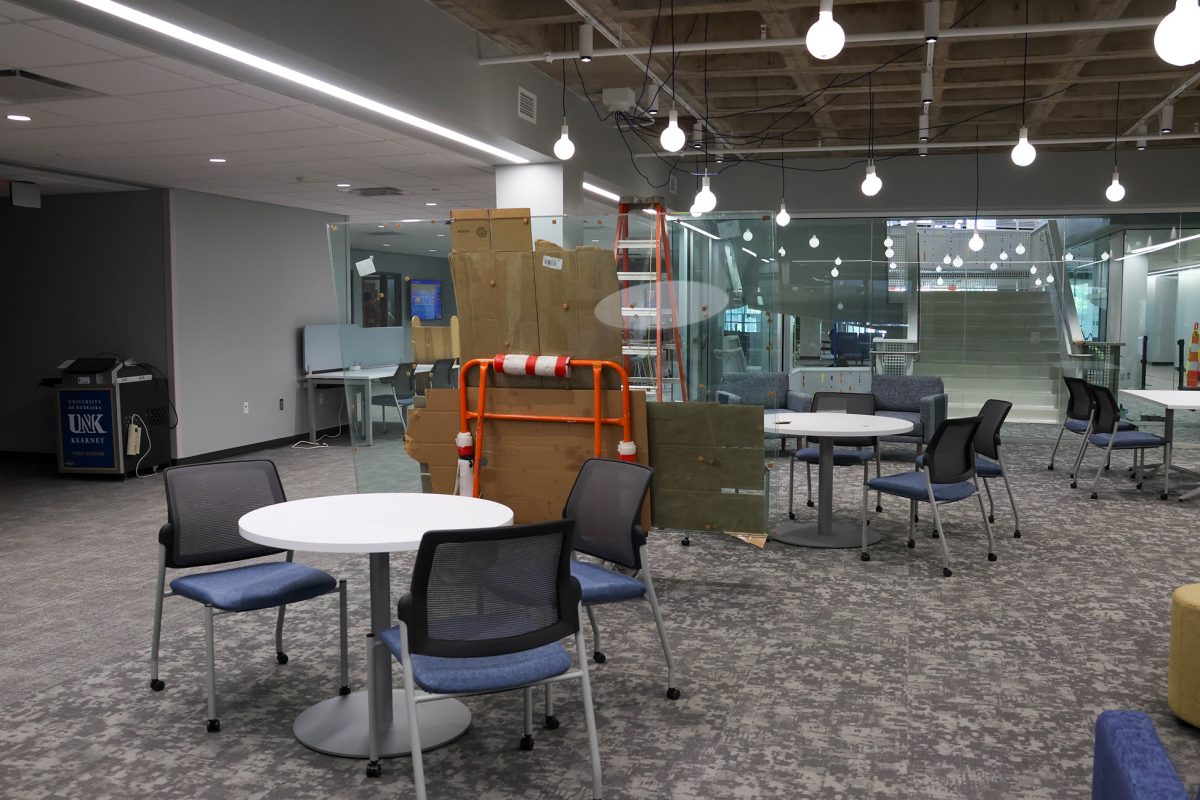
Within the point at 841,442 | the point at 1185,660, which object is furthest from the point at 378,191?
the point at 1185,660

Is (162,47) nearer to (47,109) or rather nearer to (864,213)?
(47,109)

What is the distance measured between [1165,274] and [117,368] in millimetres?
11120

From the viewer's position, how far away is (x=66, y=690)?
13.1 ft

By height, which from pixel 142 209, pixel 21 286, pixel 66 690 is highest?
pixel 142 209

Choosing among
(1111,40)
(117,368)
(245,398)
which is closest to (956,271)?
(1111,40)

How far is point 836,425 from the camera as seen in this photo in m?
6.35

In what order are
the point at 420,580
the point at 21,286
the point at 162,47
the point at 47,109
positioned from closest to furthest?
the point at 420,580, the point at 162,47, the point at 47,109, the point at 21,286

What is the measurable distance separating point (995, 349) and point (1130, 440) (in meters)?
3.25

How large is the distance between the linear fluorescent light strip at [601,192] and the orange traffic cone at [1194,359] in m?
6.60

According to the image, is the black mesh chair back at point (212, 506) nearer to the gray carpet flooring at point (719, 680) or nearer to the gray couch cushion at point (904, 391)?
the gray carpet flooring at point (719, 680)

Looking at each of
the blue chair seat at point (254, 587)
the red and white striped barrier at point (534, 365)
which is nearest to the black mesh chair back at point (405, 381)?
the red and white striped barrier at point (534, 365)

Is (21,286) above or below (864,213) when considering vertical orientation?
below

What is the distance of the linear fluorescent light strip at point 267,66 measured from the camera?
437 cm

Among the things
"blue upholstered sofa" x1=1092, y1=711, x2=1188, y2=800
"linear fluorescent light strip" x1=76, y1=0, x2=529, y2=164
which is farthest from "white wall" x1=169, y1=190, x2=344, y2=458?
"blue upholstered sofa" x1=1092, y1=711, x2=1188, y2=800
